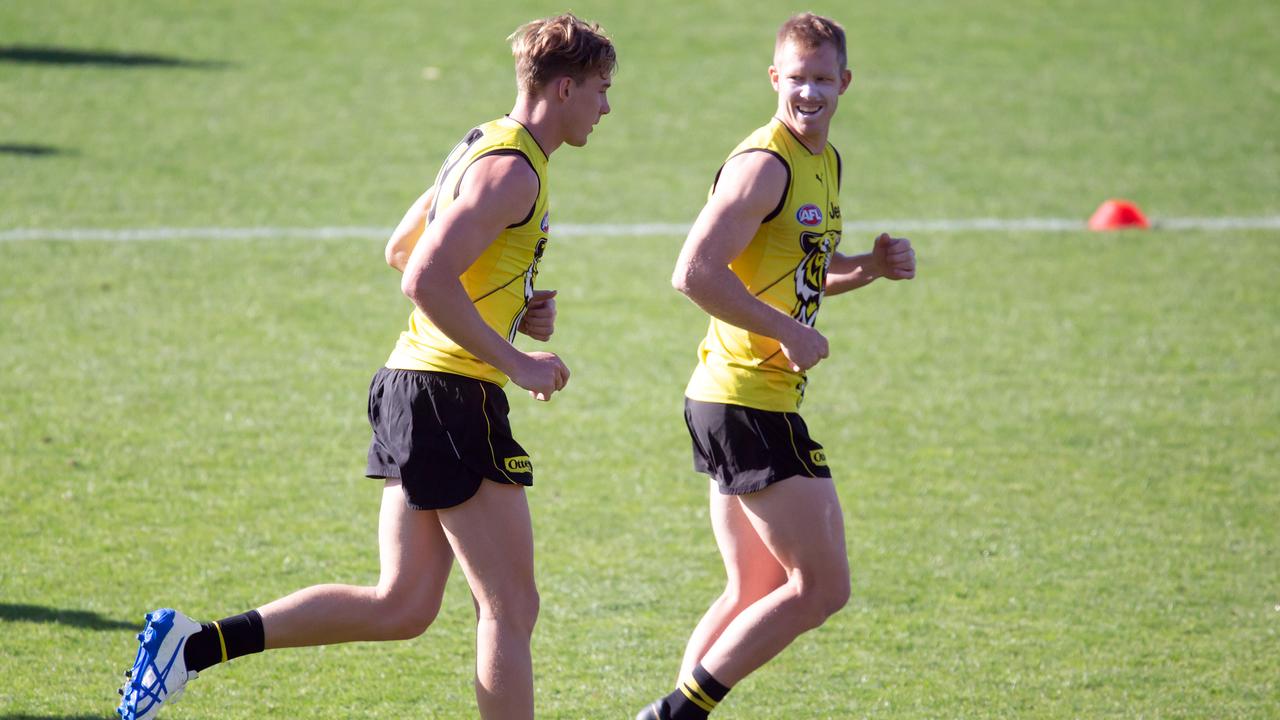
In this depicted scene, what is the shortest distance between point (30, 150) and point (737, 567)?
35.7 ft

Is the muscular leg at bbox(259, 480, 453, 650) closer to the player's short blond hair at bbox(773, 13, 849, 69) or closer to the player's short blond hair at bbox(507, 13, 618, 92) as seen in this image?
the player's short blond hair at bbox(507, 13, 618, 92)

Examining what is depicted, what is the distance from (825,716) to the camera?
457 centimetres

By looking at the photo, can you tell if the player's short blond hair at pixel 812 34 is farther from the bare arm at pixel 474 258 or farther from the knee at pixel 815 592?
the knee at pixel 815 592

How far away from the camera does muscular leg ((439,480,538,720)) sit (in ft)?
12.1

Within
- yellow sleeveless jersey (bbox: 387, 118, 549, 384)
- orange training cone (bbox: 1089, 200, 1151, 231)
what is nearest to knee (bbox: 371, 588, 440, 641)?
yellow sleeveless jersey (bbox: 387, 118, 549, 384)

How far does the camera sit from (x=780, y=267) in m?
4.05

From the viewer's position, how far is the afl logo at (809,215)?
4.00 meters

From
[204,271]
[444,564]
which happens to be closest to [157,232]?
[204,271]

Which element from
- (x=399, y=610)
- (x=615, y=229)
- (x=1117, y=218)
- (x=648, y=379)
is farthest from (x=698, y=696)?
(x=1117, y=218)

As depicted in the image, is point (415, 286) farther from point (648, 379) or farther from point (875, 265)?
point (648, 379)

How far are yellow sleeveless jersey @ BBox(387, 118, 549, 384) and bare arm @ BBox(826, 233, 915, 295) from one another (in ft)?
3.63

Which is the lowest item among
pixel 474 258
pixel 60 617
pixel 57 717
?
pixel 57 717

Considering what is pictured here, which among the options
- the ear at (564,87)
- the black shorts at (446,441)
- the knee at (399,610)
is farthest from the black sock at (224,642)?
the ear at (564,87)

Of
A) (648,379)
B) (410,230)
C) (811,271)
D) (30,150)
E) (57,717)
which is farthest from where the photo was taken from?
(30,150)
